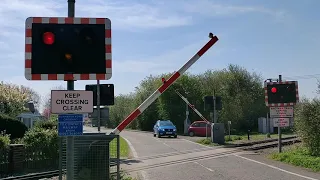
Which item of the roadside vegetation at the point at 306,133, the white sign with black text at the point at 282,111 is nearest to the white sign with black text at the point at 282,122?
the white sign with black text at the point at 282,111

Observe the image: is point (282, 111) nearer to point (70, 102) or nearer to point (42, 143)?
point (42, 143)

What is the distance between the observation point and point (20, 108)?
40656mm

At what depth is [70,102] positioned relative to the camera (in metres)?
6.04

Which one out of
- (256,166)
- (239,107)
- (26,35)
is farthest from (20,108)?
(26,35)

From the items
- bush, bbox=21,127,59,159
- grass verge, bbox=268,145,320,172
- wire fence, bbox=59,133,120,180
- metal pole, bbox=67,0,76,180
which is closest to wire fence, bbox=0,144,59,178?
bush, bbox=21,127,59,159

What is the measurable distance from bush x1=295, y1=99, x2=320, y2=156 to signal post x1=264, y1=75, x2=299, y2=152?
1918mm

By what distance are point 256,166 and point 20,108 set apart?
30301mm

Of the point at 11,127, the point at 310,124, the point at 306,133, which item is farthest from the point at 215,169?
the point at 11,127

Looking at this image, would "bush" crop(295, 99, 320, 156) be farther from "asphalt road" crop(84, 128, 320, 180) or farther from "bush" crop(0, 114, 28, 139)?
"bush" crop(0, 114, 28, 139)

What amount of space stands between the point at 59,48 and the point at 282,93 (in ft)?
50.8

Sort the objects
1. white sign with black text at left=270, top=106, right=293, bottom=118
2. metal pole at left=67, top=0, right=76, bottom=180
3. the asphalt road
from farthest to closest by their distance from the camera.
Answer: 1. white sign with black text at left=270, top=106, right=293, bottom=118
2. the asphalt road
3. metal pole at left=67, top=0, right=76, bottom=180

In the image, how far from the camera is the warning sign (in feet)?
19.7

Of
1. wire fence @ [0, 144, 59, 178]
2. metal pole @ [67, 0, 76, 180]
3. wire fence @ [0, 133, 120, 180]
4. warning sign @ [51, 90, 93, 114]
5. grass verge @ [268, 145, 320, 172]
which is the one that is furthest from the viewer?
wire fence @ [0, 144, 59, 178]

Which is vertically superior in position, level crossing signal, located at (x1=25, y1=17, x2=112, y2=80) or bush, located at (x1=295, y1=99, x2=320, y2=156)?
level crossing signal, located at (x1=25, y1=17, x2=112, y2=80)
